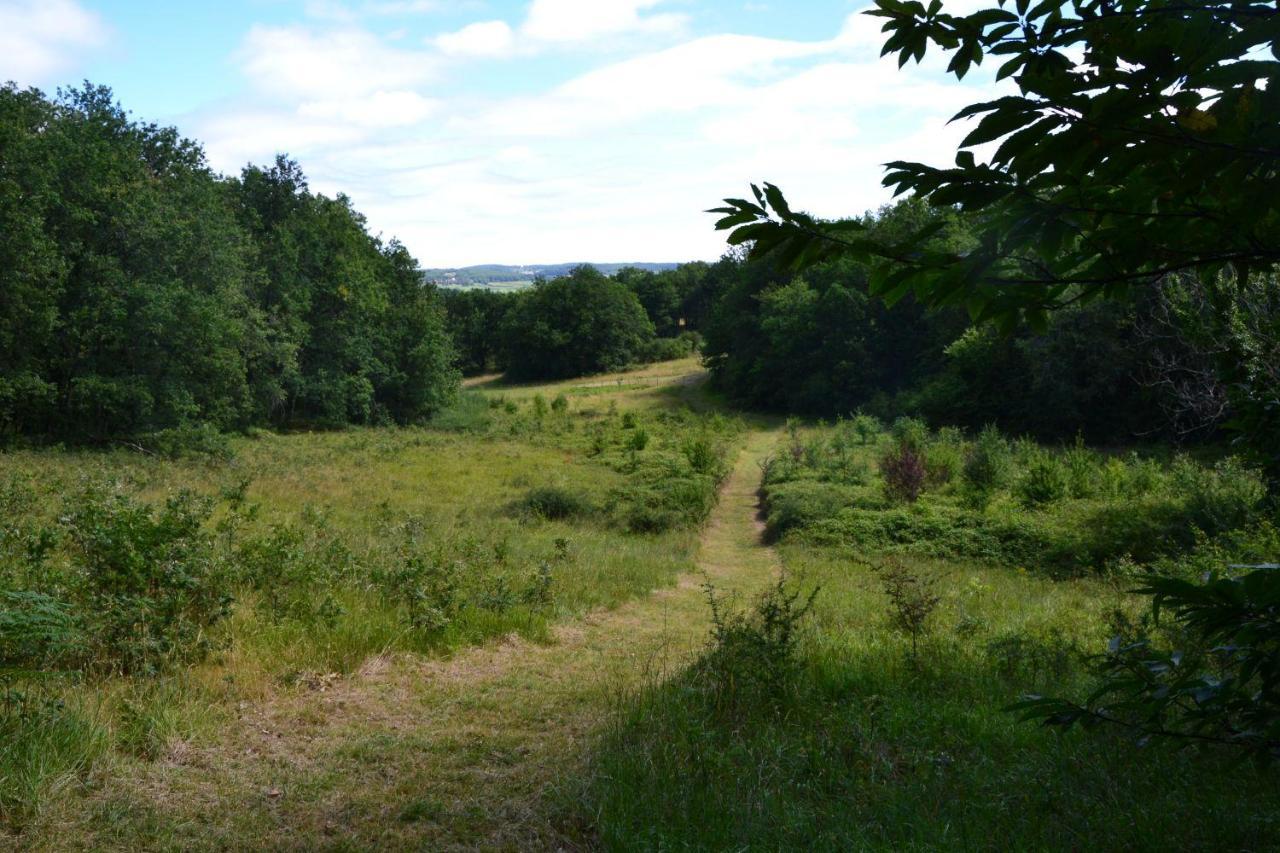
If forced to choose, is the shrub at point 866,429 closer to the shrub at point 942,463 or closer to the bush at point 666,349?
the shrub at point 942,463

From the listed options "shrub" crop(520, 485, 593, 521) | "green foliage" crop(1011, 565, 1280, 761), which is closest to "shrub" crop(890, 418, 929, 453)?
"shrub" crop(520, 485, 593, 521)

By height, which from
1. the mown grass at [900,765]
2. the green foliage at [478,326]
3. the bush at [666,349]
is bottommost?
the mown grass at [900,765]

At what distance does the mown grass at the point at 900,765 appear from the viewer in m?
3.52

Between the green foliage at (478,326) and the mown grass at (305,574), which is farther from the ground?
the green foliage at (478,326)

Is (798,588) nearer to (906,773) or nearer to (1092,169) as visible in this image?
(906,773)

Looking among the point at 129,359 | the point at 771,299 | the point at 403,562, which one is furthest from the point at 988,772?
the point at 771,299

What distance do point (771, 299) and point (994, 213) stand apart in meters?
46.0

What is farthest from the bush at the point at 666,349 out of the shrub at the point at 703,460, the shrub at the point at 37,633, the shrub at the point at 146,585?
the shrub at the point at 37,633

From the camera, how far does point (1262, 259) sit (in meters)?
2.24

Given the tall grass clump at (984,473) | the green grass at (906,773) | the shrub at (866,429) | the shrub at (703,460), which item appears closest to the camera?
the green grass at (906,773)

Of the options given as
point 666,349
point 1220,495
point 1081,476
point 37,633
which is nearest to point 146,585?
point 37,633

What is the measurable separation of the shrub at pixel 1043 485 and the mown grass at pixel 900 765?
422 inches

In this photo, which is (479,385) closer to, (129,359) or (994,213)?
(129,359)

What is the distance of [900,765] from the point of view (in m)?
4.54
